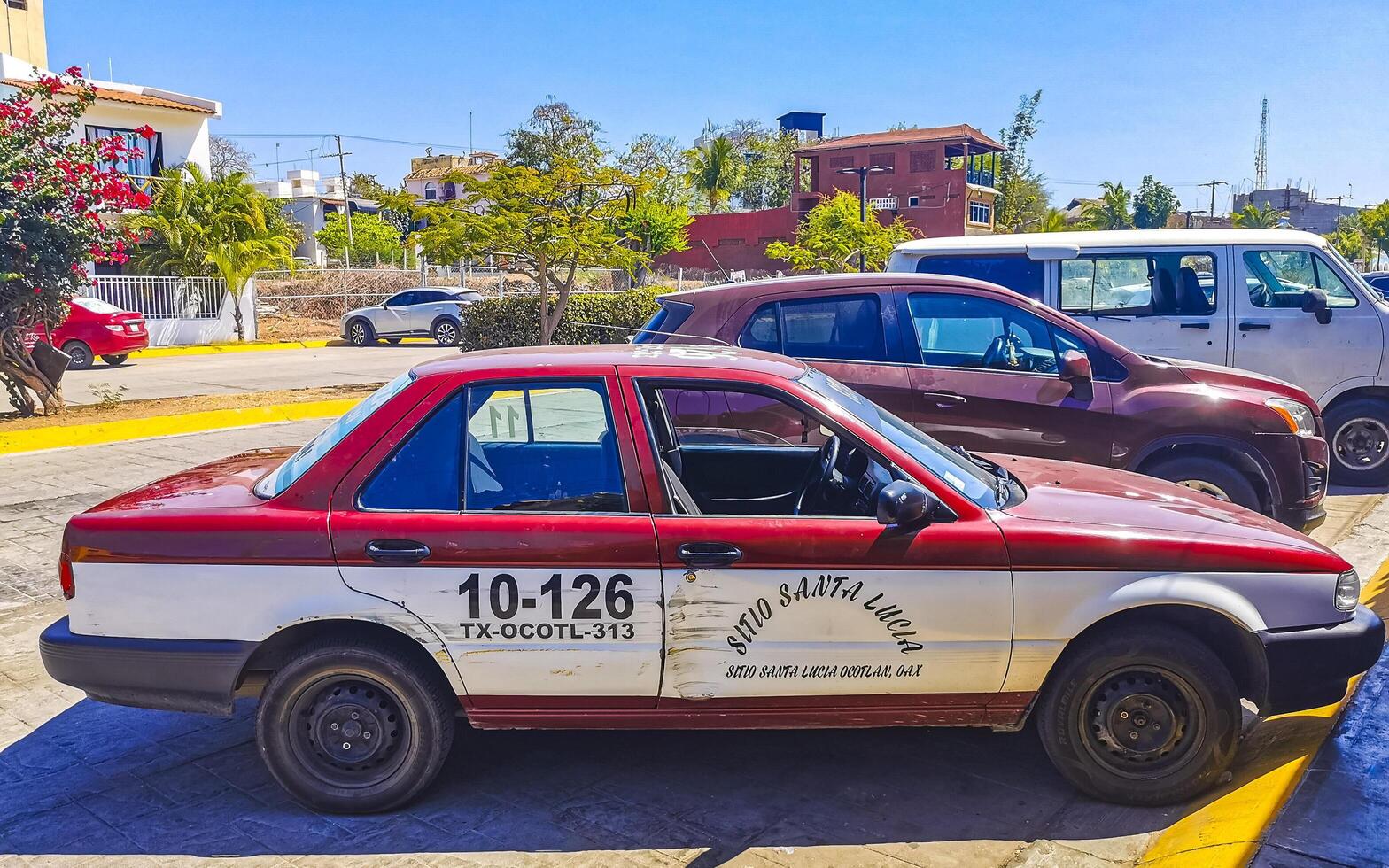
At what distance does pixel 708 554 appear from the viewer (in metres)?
Result: 3.89

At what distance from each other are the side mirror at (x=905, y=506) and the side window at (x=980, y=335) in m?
3.38

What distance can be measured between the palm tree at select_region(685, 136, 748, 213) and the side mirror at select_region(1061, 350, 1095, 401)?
6760 cm

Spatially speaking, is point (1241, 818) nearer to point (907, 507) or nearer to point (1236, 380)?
point (907, 507)

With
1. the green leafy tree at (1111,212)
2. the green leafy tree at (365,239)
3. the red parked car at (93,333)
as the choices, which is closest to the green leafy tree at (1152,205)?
the green leafy tree at (1111,212)

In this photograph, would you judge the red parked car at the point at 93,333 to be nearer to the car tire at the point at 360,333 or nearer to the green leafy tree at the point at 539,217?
the green leafy tree at the point at 539,217

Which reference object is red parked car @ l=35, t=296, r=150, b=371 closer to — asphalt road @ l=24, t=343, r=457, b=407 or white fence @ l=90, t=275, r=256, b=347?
asphalt road @ l=24, t=343, r=457, b=407

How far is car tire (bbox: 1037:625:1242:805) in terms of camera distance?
13.0 feet

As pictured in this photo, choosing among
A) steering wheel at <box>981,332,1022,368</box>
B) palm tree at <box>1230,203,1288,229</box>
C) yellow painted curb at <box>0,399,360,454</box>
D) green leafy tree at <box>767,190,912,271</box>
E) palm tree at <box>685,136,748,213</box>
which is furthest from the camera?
palm tree at <box>685,136,748,213</box>

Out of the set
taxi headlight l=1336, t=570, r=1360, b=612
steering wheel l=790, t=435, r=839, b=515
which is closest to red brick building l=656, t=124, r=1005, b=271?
steering wheel l=790, t=435, r=839, b=515

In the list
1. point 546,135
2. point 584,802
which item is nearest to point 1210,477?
point 584,802

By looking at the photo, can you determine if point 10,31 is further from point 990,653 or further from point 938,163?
point 990,653

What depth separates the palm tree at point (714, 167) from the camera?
240 feet

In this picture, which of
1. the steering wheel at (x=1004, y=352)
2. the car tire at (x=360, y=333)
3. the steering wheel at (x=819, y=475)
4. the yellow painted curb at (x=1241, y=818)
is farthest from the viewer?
the car tire at (x=360, y=333)

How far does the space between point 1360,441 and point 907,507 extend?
7.58 metres
